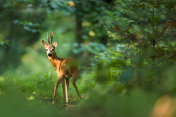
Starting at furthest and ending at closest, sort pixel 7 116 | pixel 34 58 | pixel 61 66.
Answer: pixel 34 58, pixel 61 66, pixel 7 116

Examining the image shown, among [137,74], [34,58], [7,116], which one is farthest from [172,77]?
[34,58]

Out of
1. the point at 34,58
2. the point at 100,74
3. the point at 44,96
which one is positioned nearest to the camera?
the point at 100,74

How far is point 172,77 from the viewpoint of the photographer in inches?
61.5

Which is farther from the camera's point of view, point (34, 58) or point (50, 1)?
point (34, 58)

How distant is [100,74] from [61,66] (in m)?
1.87

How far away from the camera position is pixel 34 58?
15.4 m

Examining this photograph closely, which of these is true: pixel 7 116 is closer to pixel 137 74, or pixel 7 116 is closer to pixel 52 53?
pixel 137 74

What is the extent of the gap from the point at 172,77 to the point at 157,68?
0.39 meters

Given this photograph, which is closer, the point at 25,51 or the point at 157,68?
the point at 157,68

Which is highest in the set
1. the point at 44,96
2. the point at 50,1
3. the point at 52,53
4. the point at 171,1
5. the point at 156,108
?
the point at 50,1

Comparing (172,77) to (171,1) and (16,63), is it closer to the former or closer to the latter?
(171,1)

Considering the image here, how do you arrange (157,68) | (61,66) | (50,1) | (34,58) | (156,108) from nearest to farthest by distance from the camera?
1. (156,108)
2. (157,68)
3. (61,66)
4. (50,1)
5. (34,58)

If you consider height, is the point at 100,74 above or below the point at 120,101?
above

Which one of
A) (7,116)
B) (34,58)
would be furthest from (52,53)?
(34,58)
